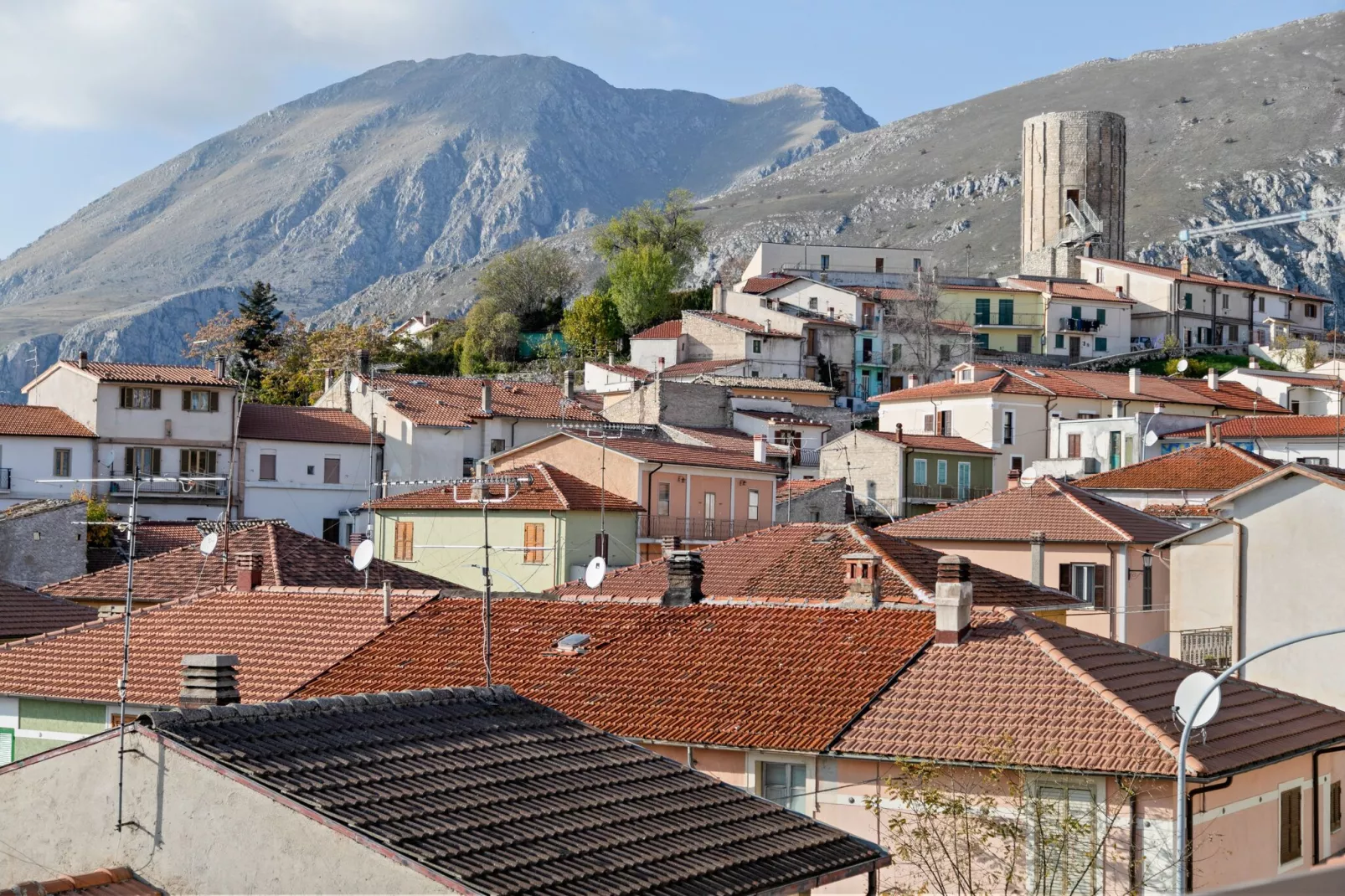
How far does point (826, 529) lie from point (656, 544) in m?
16.3

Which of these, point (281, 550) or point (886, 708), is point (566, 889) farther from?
point (281, 550)

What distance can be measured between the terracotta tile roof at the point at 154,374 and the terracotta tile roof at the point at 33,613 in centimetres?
3471

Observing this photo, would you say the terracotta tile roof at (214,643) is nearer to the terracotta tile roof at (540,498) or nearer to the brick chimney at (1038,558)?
the brick chimney at (1038,558)

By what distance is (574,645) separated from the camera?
76.0 feet

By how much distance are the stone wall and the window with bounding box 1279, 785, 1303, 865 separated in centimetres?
3280

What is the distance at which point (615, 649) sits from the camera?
23.1 m

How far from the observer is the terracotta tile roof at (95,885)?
32.3ft

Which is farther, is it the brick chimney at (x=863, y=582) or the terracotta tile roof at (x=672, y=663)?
the brick chimney at (x=863, y=582)

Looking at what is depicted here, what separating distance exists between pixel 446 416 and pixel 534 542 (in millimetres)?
21588

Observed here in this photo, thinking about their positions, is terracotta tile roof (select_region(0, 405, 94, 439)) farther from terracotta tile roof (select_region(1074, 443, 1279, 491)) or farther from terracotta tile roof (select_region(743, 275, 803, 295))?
terracotta tile roof (select_region(743, 275, 803, 295))

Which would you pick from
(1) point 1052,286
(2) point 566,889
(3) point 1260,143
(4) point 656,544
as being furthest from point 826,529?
(3) point 1260,143

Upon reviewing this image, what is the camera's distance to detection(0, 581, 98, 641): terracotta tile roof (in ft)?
91.5

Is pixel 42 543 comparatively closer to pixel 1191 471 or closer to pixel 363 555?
pixel 363 555

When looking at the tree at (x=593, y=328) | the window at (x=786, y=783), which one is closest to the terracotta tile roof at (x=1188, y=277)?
the tree at (x=593, y=328)
